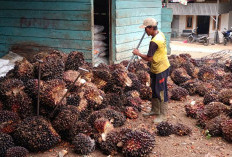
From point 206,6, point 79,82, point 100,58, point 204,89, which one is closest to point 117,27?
point 100,58

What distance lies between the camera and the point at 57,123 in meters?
Result: 4.14

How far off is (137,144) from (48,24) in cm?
515

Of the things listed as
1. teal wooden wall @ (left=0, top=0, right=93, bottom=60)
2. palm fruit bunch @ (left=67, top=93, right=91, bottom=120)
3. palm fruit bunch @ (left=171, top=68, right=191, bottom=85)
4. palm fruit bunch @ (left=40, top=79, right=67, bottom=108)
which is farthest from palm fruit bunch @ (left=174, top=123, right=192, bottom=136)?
teal wooden wall @ (left=0, top=0, right=93, bottom=60)

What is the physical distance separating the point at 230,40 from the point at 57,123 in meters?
21.2

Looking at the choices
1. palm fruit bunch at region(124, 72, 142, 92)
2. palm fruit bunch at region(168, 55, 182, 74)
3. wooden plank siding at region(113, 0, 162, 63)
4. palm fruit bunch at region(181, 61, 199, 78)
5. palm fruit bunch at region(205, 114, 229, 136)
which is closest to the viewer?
palm fruit bunch at region(205, 114, 229, 136)

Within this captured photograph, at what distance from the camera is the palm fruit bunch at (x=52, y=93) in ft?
13.7

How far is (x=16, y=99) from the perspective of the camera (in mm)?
4281

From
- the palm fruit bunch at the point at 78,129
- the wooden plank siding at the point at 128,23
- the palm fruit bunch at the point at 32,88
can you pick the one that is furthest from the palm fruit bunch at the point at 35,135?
the wooden plank siding at the point at 128,23

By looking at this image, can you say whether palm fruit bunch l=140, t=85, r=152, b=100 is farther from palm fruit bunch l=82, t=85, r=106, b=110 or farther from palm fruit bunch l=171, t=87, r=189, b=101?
palm fruit bunch l=82, t=85, r=106, b=110

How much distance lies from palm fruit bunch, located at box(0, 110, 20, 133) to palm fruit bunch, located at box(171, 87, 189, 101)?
11.6 ft

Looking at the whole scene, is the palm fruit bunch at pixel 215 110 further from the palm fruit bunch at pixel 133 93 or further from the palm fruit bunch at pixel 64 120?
the palm fruit bunch at pixel 64 120

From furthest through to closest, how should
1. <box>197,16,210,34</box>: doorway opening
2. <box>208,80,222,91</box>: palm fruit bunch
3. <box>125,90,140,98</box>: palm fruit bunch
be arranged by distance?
<box>197,16,210,34</box>: doorway opening < <box>208,80,222,91</box>: palm fruit bunch < <box>125,90,140,98</box>: palm fruit bunch

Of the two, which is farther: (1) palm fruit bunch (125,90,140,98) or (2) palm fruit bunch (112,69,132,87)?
(1) palm fruit bunch (125,90,140,98)

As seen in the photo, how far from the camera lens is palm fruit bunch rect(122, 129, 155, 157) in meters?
3.88
